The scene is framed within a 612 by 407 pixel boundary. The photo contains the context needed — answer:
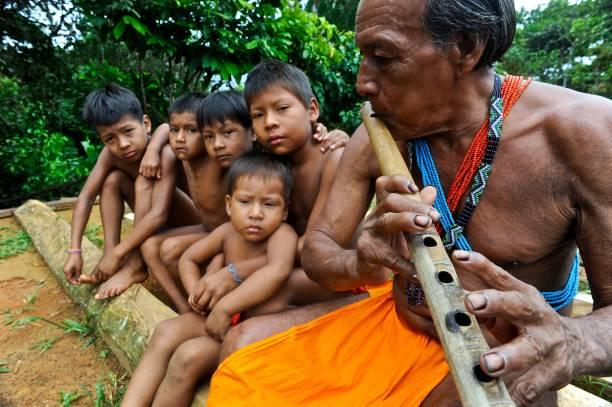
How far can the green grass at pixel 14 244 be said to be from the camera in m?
4.29

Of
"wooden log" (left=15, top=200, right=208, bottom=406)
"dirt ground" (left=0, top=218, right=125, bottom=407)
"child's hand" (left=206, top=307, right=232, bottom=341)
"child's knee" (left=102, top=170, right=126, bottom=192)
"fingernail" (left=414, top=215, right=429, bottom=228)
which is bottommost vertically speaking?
"dirt ground" (left=0, top=218, right=125, bottom=407)

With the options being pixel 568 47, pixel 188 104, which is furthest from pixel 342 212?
pixel 568 47

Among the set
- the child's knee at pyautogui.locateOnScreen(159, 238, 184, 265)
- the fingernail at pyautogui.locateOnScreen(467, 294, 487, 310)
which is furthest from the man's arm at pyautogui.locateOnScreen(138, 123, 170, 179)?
the fingernail at pyautogui.locateOnScreen(467, 294, 487, 310)

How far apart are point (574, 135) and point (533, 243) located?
0.34 metres

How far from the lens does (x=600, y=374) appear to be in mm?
1037

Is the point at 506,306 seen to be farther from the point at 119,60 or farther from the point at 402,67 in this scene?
the point at 119,60

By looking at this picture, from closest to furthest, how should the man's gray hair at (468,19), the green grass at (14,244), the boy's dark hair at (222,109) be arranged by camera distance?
the man's gray hair at (468,19), the boy's dark hair at (222,109), the green grass at (14,244)

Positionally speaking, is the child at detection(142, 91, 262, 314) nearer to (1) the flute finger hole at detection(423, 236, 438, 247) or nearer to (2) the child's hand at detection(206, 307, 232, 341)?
(2) the child's hand at detection(206, 307, 232, 341)

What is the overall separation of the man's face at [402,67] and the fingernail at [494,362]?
78 cm

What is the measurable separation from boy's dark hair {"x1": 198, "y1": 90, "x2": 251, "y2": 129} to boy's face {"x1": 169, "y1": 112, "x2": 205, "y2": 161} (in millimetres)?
175

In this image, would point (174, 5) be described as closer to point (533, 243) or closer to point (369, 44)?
point (369, 44)

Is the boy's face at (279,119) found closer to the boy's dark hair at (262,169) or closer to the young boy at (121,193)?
the boy's dark hair at (262,169)

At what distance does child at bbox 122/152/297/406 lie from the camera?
5.68 ft

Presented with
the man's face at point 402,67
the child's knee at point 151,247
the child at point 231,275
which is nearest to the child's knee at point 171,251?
the child's knee at point 151,247
